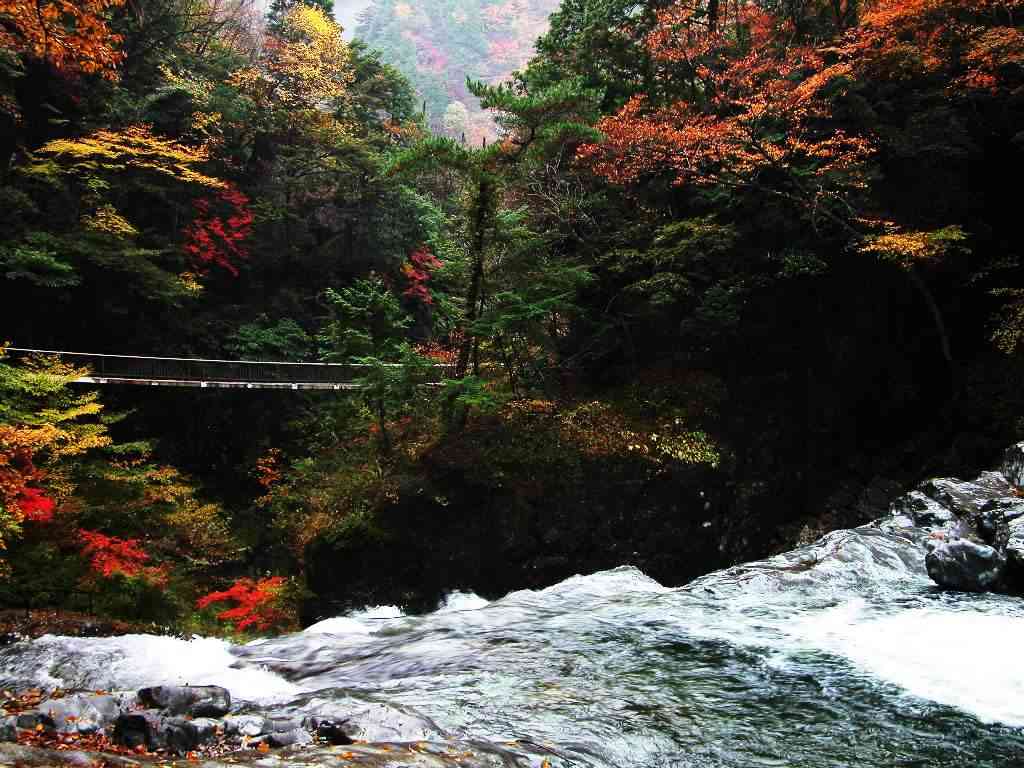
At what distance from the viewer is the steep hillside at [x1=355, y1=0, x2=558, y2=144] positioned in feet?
234

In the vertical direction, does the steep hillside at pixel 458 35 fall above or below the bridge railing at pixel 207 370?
above

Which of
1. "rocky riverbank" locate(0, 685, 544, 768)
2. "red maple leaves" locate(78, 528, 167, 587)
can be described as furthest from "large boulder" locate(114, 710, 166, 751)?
"red maple leaves" locate(78, 528, 167, 587)

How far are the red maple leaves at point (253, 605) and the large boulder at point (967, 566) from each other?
1107 centimetres

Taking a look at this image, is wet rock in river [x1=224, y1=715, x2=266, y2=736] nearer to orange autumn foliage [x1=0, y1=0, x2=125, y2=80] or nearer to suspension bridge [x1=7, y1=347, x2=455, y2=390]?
orange autumn foliage [x1=0, y1=0, x2=125, y2=80]

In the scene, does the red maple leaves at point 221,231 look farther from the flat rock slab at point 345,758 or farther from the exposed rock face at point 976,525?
the exposed rock face at point 976,525

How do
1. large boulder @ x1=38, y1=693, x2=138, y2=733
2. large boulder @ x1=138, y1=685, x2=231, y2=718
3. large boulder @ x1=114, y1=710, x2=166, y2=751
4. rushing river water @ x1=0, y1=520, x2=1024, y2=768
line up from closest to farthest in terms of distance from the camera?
large boulder @ x1=114, y1=710, x2=166, y2=751 < rushing river water @ x1=0, y1=520, x2=1024, y2=768 < large boulder @ x1=38, y1=693, x2=138, y2=733 < large boulder @ x1=138, y1=685, x2=231, y2=718

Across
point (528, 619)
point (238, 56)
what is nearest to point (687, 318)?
point (528, 619)

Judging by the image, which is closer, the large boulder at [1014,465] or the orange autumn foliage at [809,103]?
the large boulder at [1014,465]

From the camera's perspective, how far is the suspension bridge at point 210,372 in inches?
581

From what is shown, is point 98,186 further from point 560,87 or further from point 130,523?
point 560,87

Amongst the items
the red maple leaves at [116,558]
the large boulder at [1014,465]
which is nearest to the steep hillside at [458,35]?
the red maple leaves at [116,558]

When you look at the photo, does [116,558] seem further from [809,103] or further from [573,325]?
[809,103]

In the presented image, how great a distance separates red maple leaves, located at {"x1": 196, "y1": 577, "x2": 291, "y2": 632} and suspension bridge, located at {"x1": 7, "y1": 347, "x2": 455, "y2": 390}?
4.76 meters

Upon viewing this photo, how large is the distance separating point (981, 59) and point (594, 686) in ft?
44.2
